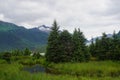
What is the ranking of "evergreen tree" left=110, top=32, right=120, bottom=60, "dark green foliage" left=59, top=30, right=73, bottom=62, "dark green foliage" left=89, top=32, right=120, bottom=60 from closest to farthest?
"dark green foliage" left=59, top=30, right=73, bottom=62 → "evergreen tree" left=110, top=32, right=120, bottom=60 → "dark green foliage" left=89, top=32, right=120, bottom=60

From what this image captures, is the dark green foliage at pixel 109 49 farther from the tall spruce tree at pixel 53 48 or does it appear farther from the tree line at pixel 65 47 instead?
the tall spruce tree at pixel 53 48

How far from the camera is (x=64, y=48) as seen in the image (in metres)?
67.7

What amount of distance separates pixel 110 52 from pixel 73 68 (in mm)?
29548

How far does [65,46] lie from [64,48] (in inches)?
37.9

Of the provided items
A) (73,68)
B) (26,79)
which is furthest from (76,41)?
(26,79)

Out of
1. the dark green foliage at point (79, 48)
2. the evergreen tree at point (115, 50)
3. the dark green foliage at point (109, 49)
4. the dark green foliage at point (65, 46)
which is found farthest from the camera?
the dark green foliage at point (109, 49)

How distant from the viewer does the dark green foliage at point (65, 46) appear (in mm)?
66688

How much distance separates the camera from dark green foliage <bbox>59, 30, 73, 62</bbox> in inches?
2625

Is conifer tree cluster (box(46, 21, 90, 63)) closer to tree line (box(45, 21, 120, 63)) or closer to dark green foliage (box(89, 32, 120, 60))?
tree line (box(45, 21, 120, 63))

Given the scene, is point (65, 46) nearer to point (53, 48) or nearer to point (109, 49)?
point (53, 48)

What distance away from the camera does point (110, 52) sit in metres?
76.2

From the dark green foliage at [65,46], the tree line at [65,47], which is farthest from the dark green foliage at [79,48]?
the dark green foliage at [65,46]

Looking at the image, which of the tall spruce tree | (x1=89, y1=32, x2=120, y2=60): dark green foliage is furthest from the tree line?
(x1=89, y1=32, x2=120, y2=60): dark green foliage

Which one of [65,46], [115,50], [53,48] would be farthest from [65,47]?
[115,50]
